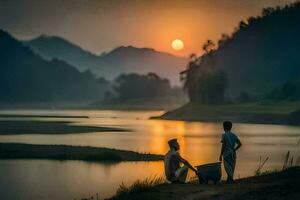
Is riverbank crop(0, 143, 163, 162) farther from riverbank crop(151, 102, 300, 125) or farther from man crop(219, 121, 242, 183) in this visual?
riverbank crop(151, 102, 300, 125)

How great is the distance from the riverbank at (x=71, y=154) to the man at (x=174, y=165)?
22133mm

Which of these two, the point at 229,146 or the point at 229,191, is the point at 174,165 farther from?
the point at 229,191

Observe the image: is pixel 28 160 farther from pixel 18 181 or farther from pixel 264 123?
pixel 264 123

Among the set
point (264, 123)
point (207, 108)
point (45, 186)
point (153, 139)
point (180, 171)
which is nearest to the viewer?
point (180, 171)

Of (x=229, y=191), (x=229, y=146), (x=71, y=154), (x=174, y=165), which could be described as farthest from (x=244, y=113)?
(x=229, y=191)

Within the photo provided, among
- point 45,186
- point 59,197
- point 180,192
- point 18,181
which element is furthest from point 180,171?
point 18,181

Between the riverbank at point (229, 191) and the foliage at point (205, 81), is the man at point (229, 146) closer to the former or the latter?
the riverbank at point (229, 191)

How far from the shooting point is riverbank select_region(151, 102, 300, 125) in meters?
108

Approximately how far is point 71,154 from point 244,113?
7613 centimetres

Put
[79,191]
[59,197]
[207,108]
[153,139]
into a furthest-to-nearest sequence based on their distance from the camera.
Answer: [207,108] → [153,139] → [79,191] → [59,197]

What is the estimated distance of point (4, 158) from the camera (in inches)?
1671

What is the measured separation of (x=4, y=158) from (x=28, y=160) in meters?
1.93

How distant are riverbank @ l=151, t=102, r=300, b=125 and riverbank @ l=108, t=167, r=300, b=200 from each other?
86070mm

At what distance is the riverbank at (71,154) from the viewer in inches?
1672
